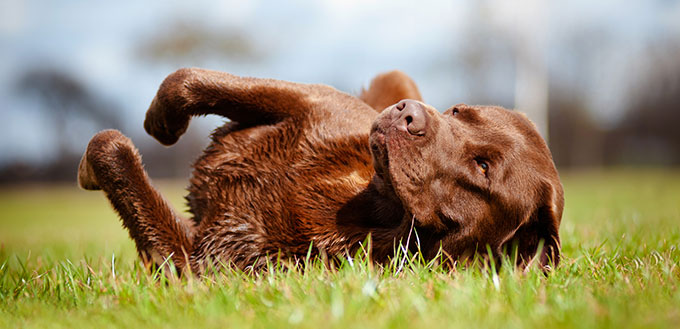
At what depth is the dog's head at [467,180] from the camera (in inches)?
109

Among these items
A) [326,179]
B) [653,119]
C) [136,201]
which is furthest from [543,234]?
[653,119]

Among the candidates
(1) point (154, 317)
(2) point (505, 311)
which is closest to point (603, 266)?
(2) point (505, 311)

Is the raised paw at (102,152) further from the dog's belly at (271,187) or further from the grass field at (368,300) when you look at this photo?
the grass field at (368,300)

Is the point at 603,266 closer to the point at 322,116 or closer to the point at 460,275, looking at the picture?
the point at 460,275

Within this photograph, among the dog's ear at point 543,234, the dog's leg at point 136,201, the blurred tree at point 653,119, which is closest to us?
the dog's ear at point 543,234

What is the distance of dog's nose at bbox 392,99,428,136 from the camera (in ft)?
9.07

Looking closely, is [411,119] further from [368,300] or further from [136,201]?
[136,201]

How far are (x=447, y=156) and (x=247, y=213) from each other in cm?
108

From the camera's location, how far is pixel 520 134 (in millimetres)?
3029

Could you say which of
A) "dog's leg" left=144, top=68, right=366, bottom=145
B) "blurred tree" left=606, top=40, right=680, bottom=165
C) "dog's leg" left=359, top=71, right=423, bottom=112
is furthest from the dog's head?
"blurred tree" left=606, top=40, right=680, bottom=165

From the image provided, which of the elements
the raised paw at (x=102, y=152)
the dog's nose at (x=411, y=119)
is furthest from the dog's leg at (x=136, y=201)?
the dog's nose at (x=411, y=119)

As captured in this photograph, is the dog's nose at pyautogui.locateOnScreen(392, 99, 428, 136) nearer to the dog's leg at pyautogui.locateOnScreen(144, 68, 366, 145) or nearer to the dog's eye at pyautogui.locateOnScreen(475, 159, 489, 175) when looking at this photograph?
the dog's eye at pyautogui.locateOnScreen(475, 159, 489, 175)

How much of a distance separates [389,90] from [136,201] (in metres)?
2.10

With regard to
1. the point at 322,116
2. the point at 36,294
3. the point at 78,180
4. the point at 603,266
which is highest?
the point at 322,116
